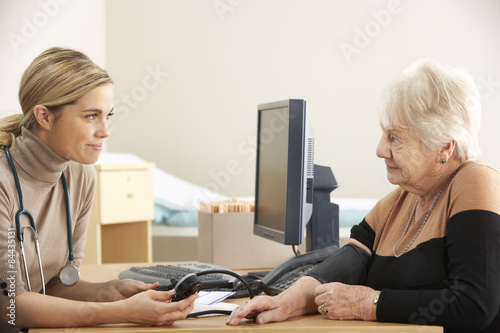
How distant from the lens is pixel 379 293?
52.5 inches

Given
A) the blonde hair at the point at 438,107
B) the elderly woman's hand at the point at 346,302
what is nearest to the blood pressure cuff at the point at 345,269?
the elderly woman's hand at the point at 346,302

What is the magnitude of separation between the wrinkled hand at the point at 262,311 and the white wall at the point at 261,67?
3.83m

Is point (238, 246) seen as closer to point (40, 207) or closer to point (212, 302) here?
point (212, 302)

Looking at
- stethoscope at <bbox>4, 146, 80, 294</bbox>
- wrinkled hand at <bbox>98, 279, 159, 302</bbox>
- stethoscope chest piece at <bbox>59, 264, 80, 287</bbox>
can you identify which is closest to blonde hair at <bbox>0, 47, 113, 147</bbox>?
stethoscope at <bbox>4, 146, 80, 294</bbox>

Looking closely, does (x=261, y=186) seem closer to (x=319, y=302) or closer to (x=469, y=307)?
(x=319, y=302)

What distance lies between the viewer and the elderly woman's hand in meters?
1.32

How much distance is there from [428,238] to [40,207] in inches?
38.7

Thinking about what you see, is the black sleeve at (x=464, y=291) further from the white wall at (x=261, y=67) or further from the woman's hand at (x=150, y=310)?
the white wall at (x=261, y=67)

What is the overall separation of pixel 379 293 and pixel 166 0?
4271 millimetres

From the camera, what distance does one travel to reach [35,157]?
1.49 m

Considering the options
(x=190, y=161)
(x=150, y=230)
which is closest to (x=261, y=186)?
(x=150, y=230)

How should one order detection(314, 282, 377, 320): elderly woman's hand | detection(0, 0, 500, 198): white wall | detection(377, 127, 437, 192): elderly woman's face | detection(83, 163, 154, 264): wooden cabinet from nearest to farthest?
detection(314, 282, 377, 320): elderly woman's hand → detection(377, 127, 437, 192): elderly woman's face → detection(83, 163, 154, 264): wooden cabinet → detection(0, 0, 500, 198): white wall

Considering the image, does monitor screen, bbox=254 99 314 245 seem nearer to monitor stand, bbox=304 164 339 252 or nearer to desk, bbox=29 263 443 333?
monitor stand, bbox=304 164 339 252

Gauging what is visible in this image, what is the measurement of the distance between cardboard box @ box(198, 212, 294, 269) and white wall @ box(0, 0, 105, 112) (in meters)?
1.13
